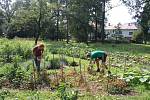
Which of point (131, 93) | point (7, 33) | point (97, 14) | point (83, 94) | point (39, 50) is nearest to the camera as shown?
point (83, 94)

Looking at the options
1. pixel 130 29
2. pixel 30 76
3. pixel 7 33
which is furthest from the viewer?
pixel 130 29

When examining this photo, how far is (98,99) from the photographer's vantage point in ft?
31.9

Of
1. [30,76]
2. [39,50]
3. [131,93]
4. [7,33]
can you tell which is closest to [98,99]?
[131,93]

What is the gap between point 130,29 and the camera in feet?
330

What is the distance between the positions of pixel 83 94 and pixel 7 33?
1987 inches

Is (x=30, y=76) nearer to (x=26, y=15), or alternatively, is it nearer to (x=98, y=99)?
(x=98, y=99)

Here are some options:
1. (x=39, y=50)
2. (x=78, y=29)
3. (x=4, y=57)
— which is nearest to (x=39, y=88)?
(x=39, y=50)

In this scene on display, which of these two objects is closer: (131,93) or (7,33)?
(131,93)

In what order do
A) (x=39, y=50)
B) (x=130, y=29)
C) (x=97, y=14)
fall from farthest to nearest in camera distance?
1. (x=130, y=29)
2. (x=97, y=14)
3. (x=39, y=50)

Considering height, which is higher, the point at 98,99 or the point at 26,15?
the point at 26,15

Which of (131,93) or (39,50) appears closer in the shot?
(131,93)

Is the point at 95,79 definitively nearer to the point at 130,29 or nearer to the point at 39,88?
the point at 39,88

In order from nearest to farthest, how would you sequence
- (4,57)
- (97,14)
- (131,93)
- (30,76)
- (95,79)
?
(131,93) → (30,76) → (95,79) → (4,57) → (97,14)

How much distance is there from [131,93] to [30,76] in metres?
3.67
